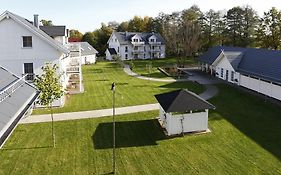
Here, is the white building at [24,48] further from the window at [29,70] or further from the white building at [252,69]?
the white building at [252,69]

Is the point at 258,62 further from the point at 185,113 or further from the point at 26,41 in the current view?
the point at 26,41

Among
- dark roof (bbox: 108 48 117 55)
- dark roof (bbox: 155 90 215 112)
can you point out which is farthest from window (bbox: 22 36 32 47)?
dark roof (bbox: 108 48 117 55)

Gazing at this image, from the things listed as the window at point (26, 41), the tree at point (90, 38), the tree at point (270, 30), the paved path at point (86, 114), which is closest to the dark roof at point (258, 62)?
the paved path at point (86, 114)

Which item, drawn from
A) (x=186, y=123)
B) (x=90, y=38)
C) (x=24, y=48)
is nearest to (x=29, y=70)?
(x=24, y=48)

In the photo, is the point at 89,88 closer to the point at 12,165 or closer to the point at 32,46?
the point at 32,46

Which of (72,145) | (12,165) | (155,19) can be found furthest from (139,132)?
(155,19)

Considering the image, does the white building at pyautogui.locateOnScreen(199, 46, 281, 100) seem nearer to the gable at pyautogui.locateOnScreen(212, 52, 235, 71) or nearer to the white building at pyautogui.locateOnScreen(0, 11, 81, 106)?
the gable at pyautogui.locateOnScreen(212, 52, 235, 71)
